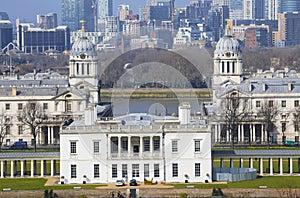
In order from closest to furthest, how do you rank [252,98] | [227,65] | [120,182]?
[120,182], [252,98], [227,65]

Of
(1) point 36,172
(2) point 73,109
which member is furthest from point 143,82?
(1) point 36,172

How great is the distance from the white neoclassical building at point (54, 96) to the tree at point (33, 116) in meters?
0.28

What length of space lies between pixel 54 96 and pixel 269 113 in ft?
37.3

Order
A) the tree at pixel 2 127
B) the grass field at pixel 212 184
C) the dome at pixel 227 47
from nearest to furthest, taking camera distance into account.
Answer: the grass field at pixel 212 184
the tree at pixel 2 127
the dome at pixel 227 47

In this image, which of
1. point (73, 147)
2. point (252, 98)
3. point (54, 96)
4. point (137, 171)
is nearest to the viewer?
point (137, 171)

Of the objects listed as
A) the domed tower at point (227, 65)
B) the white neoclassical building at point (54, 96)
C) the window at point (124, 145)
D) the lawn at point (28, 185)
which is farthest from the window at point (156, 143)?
the domed tower at point (227, 65)

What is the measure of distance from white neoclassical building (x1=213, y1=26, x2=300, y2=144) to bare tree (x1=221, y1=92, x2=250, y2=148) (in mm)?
72

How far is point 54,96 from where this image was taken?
Result: 69.5 metres

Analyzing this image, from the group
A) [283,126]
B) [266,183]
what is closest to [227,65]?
[283,126]

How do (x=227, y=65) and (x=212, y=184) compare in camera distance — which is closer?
(x=212, y=184)

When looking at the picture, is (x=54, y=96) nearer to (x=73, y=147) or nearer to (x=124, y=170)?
(x=73, y=147)

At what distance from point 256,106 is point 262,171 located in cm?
1848

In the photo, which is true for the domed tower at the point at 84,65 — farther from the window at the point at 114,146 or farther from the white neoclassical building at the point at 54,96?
the window at the point at 114,146

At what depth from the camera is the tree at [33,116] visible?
2610 inches
